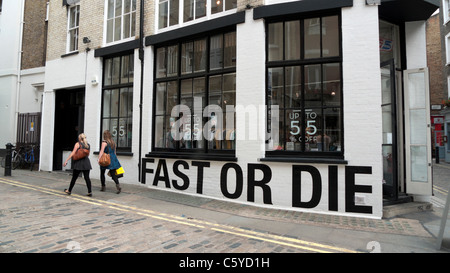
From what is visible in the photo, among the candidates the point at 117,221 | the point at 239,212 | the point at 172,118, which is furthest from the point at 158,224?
the point at 172,118

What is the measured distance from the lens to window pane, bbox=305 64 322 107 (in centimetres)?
657

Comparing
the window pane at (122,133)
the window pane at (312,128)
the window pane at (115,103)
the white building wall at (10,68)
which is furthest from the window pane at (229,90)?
the white building wall at (10,68)

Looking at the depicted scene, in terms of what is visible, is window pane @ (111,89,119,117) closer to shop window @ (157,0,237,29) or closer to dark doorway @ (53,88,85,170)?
dark doorway @ (53,88,85,170)

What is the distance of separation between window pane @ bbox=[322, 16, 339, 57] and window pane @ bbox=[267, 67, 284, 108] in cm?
111

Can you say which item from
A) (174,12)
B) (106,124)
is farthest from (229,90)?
(106,124)

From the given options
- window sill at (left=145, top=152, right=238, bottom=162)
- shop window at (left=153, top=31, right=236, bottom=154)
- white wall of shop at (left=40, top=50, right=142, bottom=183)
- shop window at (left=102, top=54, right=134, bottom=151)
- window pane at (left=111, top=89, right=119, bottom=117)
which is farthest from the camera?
window pane at (left=111, top=89, right=119, bottom=117)

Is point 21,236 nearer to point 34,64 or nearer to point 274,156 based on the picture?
point 274,156

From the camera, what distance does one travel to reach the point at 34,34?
14.8 m

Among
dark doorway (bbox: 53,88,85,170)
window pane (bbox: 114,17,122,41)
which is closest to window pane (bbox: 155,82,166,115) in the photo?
window pane (bbox: 114,17,122,41)

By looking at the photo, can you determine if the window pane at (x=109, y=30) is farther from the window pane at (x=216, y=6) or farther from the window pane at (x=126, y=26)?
the window pane at (x=216, y=6)

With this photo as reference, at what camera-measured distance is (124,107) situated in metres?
10.1

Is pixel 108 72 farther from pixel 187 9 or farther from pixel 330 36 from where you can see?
pixel 330 36

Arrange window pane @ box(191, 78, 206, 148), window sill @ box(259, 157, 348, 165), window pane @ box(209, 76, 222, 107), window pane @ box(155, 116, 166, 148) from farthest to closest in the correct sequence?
window pane @ box(155, 116, 166, 148)
window pane @ box(191, 78, 206, 148)
window pane @ box(209, 76, 222, 107)
window sill @ box(259, 157, 348, 165)

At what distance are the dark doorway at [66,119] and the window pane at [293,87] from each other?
354 inches
